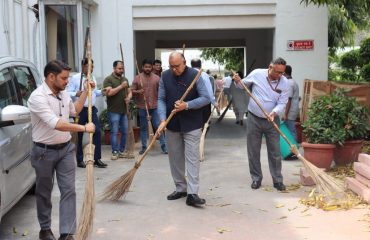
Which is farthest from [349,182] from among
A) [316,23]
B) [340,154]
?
[316,23]

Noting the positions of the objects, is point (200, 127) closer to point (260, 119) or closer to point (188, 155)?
point (188, 155)

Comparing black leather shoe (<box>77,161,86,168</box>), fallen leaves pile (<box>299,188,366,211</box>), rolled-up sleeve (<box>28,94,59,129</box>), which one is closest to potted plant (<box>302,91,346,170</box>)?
fallen leaves pile (<box>299,188,366,211</box>)

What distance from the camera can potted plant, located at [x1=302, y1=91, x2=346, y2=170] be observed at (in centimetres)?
754

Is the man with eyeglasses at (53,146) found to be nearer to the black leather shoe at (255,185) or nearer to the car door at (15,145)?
the car door at (15,145)

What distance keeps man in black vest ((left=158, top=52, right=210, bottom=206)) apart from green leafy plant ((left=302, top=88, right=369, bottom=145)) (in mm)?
2252

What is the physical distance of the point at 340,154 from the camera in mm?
7875

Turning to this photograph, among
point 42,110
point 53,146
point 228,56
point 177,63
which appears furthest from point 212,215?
point 228,56

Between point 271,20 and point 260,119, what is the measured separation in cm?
512

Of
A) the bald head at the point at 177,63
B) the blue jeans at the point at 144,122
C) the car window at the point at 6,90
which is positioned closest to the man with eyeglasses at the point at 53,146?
the car window at the point at 6,90

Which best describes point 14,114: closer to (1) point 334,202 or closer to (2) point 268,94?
(2) point 268,94

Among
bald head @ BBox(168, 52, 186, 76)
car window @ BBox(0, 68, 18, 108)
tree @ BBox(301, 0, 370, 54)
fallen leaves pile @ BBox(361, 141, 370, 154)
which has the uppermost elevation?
tree @ BBox(301, 0, 370, 54)

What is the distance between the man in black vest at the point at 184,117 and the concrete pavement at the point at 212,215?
0.40 meters

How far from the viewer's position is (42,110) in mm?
4363

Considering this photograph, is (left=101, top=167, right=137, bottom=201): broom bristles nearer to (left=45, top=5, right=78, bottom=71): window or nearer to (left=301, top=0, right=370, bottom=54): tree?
(left=45, top=5, right=78, bottom=71): window
